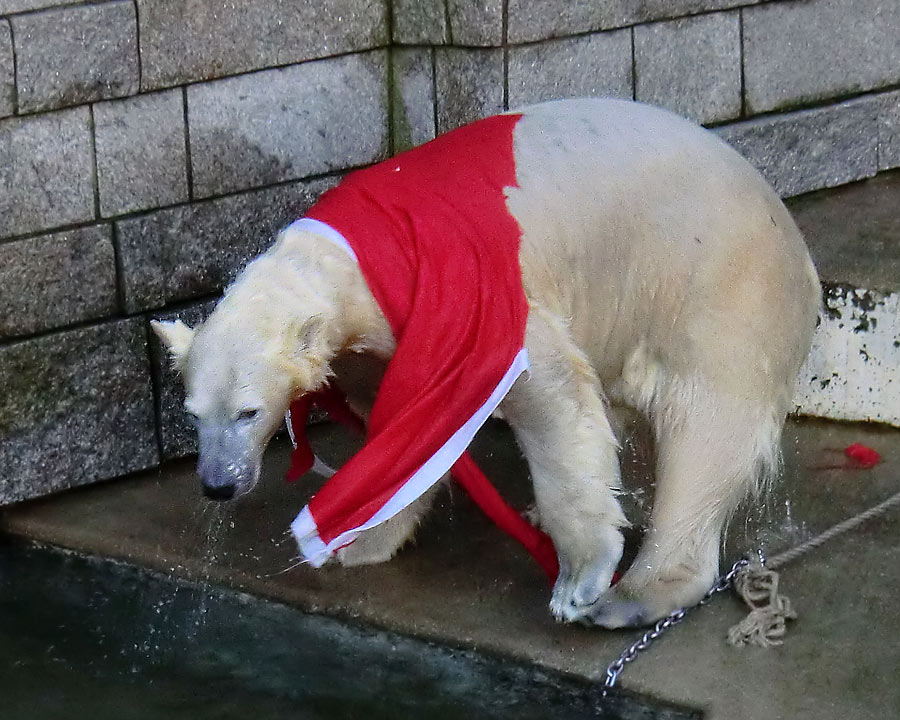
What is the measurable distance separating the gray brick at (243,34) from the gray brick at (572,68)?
0.46 metres

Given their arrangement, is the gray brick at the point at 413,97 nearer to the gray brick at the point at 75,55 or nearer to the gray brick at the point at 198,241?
the gray brick at the point at 198,241

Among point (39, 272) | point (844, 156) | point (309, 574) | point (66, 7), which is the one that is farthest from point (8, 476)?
point (844, 156)

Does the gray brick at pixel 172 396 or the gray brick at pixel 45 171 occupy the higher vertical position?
the gray brick at pixel 45 171

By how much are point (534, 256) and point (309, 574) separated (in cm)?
110

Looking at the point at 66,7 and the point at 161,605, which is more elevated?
the point at 66,7

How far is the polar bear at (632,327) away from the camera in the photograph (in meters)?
3.23

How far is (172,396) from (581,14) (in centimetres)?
174

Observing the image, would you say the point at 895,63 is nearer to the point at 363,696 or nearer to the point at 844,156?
the point at 844,156

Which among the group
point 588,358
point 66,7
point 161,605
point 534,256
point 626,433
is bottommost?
point 161,605

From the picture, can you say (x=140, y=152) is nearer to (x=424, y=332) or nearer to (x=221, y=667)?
(x=424, y=332)

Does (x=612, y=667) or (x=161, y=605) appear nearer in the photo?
(x=612, y=667)

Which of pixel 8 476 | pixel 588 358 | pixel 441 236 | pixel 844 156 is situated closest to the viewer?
pixel 441 236

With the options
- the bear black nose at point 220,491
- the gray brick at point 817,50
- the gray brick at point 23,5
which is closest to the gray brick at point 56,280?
the gray brick at point 23,5

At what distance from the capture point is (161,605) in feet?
12.3
